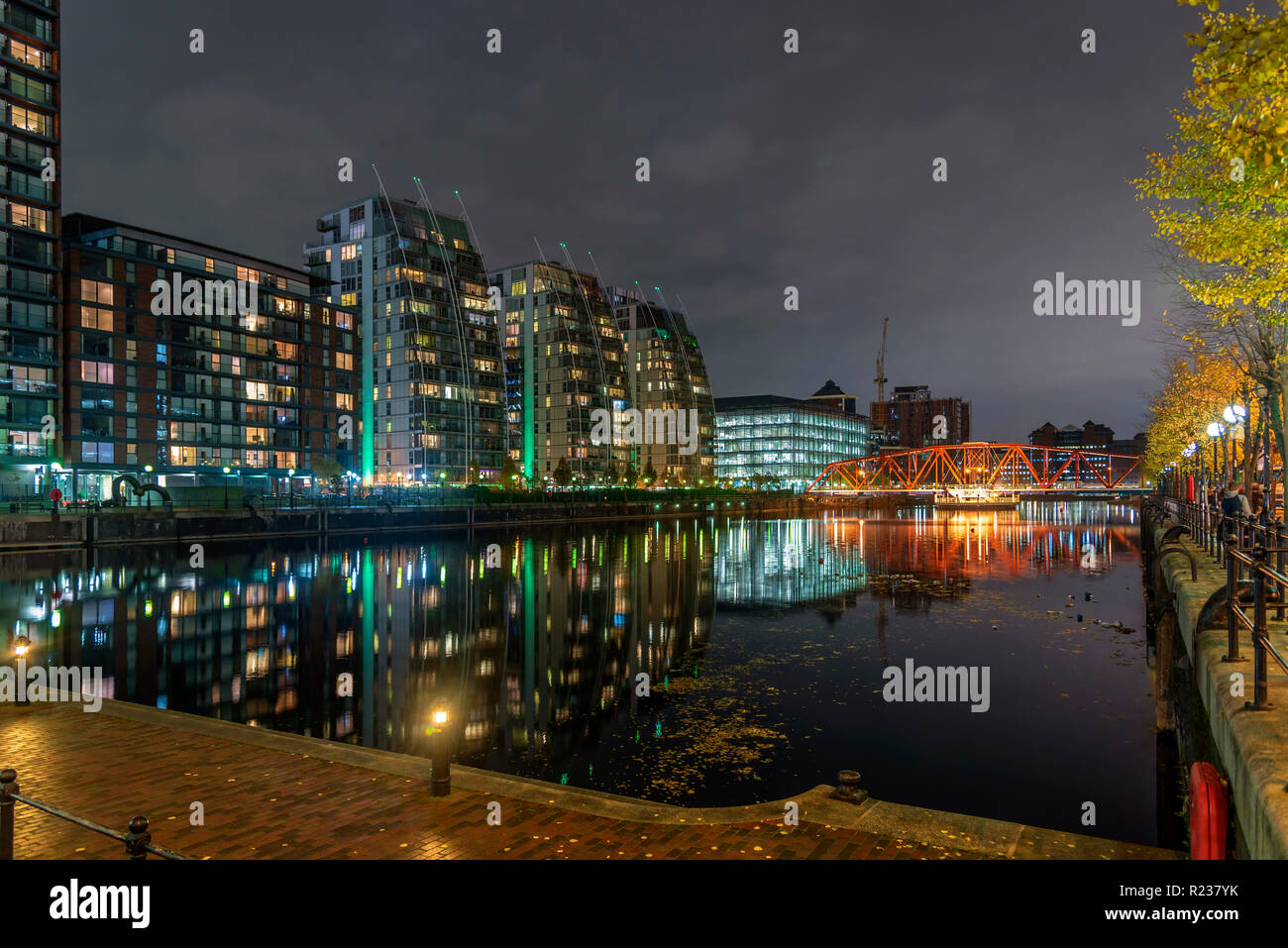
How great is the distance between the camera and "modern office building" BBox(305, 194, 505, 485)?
133500 mm

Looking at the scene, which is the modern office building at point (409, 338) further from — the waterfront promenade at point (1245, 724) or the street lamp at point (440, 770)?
the waterfront promenade at point (1245, 724)

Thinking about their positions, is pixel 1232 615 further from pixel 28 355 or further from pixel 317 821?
pixel 28 355

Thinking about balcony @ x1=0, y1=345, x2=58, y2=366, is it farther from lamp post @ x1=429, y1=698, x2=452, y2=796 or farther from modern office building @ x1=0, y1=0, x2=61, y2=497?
lamp post @ x1=429, y1=698, x2=452, y2=796

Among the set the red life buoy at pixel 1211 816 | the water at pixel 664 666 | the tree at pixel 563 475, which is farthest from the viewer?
the tree at pixel 563 475

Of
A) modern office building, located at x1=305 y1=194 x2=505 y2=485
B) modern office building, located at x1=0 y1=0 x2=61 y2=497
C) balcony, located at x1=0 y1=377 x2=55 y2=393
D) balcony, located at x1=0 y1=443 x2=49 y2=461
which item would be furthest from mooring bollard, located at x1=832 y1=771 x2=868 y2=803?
modern office building, located at x1=305 y1=194 x2=505 y2=485

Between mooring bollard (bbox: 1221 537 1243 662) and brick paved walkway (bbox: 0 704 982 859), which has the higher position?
mooring bollard (bbox: 1221 537 1243 662)

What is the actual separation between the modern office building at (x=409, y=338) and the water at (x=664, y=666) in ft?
281

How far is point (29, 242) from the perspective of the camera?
274 feet

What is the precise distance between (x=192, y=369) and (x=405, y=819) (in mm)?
108066

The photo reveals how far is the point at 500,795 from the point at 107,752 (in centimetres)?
649

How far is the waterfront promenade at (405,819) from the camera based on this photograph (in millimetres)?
8234

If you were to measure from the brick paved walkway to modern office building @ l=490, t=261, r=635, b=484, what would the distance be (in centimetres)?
15004

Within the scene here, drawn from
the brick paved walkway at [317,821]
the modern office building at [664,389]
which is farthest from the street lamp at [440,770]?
the modern office building at [664,389]
